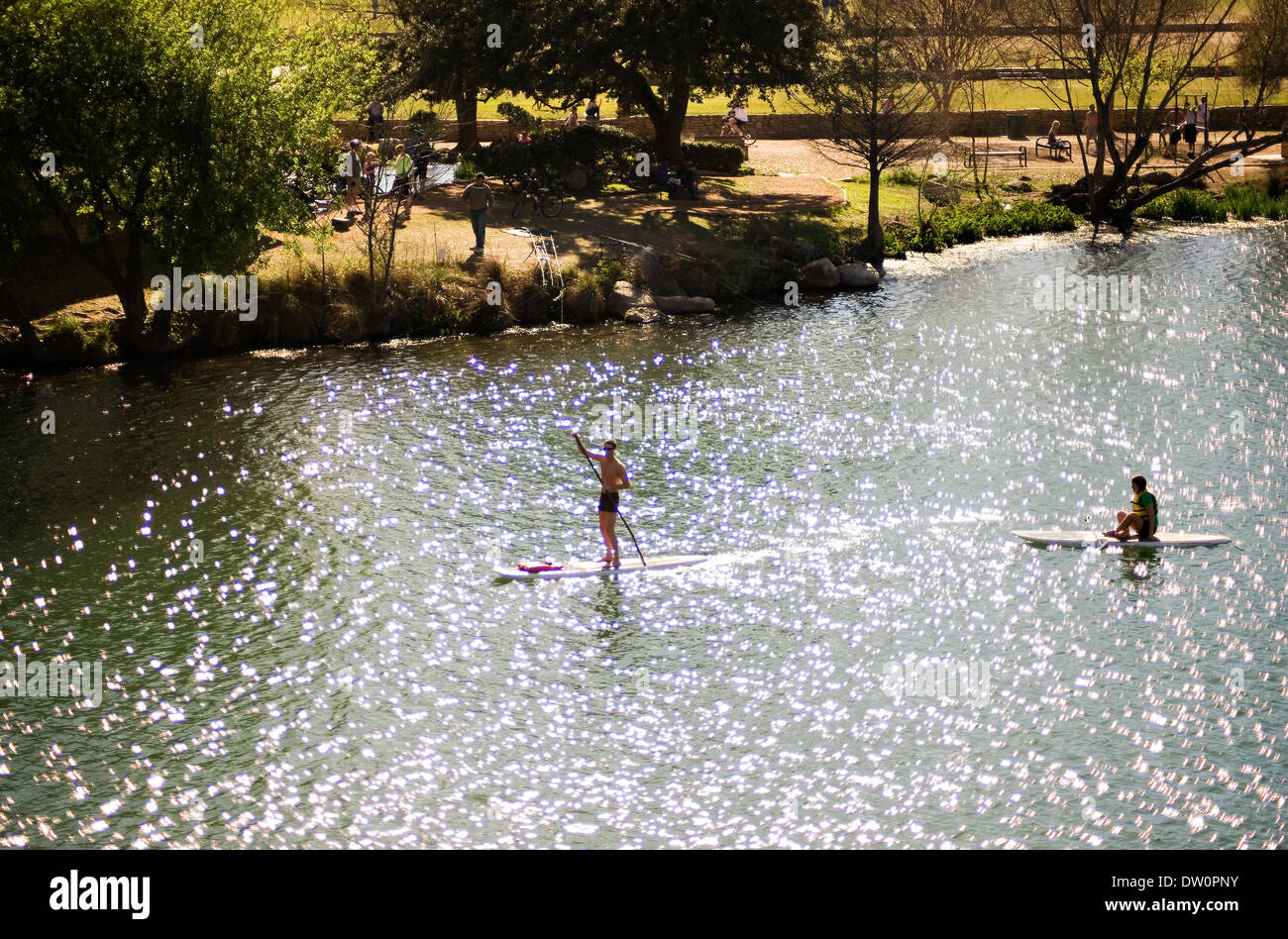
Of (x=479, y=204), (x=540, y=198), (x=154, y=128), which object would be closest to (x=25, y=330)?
(x=154, y=128)

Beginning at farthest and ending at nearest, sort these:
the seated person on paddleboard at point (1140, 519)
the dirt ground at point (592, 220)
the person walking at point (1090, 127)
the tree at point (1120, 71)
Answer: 1. the person walking at point (1090, 127)
2. the tree at point (1120, 71)
3. the dirt ground at point (592, 220)
4. the seated person on paddleboard at point (1140, 519)

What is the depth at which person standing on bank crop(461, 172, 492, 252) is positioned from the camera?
155 feet

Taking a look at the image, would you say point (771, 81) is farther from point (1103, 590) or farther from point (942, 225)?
point (1103, 590)

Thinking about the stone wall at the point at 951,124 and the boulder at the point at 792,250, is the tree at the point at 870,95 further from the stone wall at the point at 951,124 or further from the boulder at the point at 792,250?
the stone wall at the point at 951,124

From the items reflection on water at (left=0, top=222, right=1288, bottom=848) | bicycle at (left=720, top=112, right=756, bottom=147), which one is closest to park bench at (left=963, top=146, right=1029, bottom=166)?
bicycle at (left=720, top=112, right=756, bottom=147)

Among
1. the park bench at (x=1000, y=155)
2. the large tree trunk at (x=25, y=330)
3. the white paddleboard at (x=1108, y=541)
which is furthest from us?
the park bench at (x=1000, y=155)

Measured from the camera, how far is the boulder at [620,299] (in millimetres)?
47344

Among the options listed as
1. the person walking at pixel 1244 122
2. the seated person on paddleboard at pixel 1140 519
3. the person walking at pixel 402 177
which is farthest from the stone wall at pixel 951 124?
the seated person on paddleboard at pixel 1140 519

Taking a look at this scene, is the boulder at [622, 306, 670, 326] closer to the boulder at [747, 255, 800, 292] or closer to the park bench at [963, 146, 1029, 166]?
the boulder at [747, 255, 800, 292]

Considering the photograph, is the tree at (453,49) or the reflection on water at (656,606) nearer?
the reflection on water at (656,606)

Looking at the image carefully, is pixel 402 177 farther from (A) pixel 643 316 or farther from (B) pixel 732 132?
(B) pixel 732 132

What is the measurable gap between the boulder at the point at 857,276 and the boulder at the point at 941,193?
12.2 m

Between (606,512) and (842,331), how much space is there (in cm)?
2038

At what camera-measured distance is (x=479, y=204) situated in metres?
47.4
